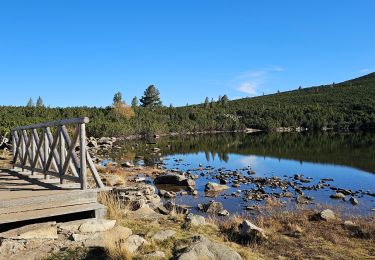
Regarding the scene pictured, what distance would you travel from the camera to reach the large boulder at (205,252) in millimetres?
7168

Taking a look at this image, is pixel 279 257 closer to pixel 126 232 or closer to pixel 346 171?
pixel 126 232

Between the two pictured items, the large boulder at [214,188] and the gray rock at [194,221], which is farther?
the large boulder at [214,188]

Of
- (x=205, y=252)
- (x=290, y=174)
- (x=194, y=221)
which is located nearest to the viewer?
(x=205, y=252)

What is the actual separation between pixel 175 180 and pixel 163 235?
17770mm

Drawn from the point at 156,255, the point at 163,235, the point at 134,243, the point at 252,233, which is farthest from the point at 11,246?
the point at 252,233

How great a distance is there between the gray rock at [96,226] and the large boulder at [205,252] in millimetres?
2179

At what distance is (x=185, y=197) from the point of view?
22094 millimetres

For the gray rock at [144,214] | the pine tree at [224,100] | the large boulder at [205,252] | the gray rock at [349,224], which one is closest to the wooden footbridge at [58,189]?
the gray rock at [144,214]

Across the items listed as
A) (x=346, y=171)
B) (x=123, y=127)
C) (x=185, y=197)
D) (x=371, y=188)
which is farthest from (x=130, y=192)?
(x=123, y=127)

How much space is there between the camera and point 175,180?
26.4 metres

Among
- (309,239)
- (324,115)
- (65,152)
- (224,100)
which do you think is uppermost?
(224,100)

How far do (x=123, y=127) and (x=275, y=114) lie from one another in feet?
217

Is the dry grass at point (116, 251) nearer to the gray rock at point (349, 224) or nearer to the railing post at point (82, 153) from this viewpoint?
the railing post at point (82, 153)

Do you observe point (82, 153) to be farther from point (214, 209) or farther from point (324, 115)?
point (324, 115)
